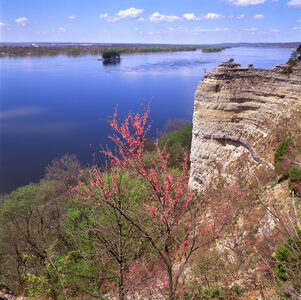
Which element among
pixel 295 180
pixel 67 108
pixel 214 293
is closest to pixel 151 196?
pixel 214 293

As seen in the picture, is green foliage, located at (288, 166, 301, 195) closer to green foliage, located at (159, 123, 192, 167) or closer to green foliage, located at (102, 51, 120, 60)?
green foliage, located at (159, 123, 192, 167)

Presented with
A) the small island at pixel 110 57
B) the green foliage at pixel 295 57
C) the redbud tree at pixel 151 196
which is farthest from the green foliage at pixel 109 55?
the redbud tree at pixel 151 196

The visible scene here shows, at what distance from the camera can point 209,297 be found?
7773 millimetres

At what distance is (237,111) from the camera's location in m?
17.1

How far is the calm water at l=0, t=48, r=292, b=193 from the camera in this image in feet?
145

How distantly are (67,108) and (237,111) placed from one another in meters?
59.1

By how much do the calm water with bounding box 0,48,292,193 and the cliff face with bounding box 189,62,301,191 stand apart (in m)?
18.0

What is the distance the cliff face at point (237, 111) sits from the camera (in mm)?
15648

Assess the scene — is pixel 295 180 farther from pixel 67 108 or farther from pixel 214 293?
pixel 67 108

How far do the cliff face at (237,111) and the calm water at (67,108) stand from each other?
18001mm

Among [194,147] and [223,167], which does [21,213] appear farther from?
[223,167]

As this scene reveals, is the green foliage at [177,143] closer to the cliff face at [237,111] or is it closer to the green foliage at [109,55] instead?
the cliff face at [237,111]

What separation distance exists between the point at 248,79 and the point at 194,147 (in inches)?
238

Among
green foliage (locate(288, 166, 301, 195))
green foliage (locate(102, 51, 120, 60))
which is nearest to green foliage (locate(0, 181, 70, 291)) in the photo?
green foliage (locate(288, 166, 301, 195))
